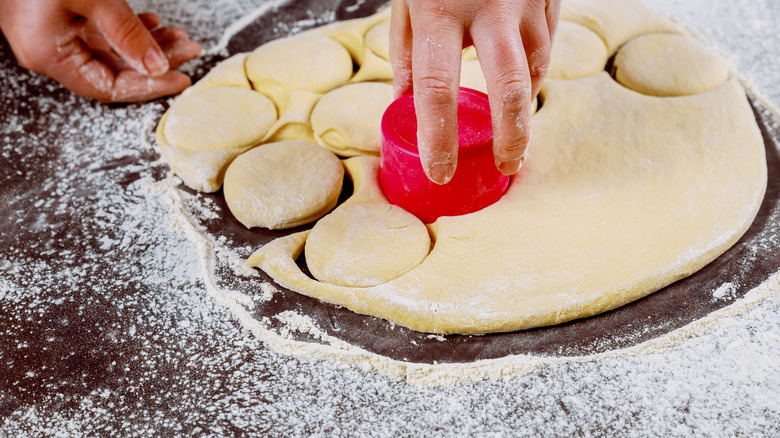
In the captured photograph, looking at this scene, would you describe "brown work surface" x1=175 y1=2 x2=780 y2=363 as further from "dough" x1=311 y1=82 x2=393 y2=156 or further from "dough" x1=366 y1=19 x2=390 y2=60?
"dough" x1=366 y1=19 x2=390 y2=60

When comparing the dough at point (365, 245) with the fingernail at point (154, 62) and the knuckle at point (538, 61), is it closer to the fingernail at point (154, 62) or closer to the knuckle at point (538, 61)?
the knuckle at point (538, 61)

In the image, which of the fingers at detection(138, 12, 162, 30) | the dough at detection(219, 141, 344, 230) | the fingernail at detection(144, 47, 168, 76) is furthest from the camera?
the fingers at detection(138, 12, 162, 30)

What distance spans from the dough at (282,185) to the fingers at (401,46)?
0.23 meters

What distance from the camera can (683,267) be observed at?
122cm

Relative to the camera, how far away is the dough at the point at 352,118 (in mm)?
1478

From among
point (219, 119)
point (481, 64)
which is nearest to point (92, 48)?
point (219, 119)

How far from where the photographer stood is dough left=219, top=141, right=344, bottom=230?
134 cm

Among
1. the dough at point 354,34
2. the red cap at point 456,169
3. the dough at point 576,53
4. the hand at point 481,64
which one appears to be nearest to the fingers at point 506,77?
the hand at point 481,64

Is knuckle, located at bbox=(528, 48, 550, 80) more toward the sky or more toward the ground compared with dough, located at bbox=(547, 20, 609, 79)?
more toward the sky

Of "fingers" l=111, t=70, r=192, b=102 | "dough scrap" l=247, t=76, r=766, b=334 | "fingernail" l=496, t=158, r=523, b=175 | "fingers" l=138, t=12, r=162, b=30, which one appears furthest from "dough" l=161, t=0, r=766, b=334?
"fingers" l=138, t=12, r=162, b=30

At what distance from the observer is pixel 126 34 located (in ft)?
5.45

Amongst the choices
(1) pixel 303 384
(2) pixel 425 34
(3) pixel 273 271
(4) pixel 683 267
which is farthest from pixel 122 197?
(4) pixel 683 267

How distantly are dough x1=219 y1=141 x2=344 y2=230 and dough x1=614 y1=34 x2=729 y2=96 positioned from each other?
82 centimetres

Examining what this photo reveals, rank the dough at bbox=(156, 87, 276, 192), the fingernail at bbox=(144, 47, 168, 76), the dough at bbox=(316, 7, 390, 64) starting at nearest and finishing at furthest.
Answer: the dough at bbox=(156, 87, 276, 192), the fingernail at bbox=(144, 47, 168, 76), the dough at bbox=(316, 7, 390, 64)
